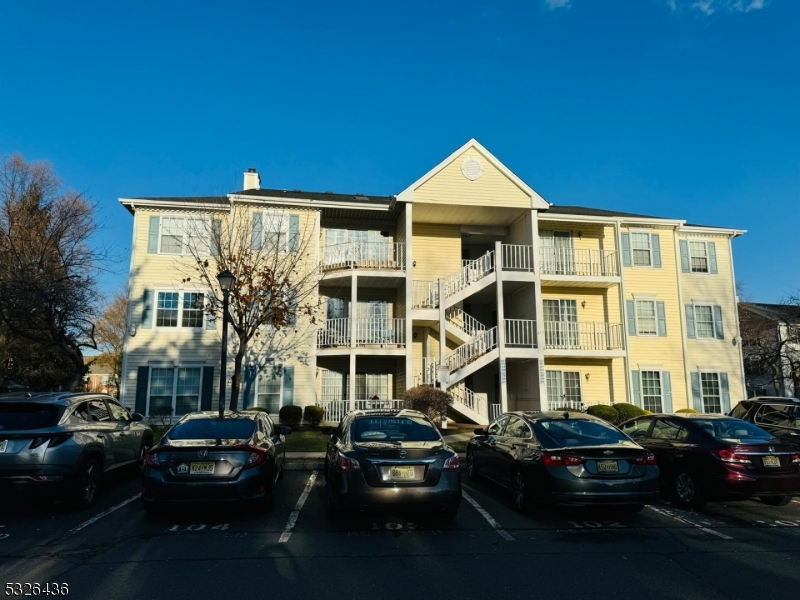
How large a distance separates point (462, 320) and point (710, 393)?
11620mm

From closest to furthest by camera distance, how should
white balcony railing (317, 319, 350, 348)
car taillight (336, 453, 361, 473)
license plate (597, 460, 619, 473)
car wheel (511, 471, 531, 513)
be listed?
car taillight (336, 453, 361, 473), license plate (597, 460, 619, 473), car wheel (511, 471, 531, 513), white balcony railing (317, 319, 350, 348)

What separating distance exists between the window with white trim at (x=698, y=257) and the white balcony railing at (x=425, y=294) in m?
12.3

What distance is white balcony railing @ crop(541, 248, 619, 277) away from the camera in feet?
72.7

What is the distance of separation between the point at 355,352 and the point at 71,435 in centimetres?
1250

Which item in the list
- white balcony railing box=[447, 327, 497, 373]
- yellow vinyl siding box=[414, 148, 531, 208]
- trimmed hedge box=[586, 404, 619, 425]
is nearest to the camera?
trimmed hedge box=[586, 404, 619, 425]

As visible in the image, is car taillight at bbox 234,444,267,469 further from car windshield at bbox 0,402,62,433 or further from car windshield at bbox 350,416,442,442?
car windshield at bbox 0,402,62,433

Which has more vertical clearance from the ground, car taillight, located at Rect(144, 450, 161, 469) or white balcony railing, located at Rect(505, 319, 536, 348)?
white balcony railing, located at Rect(505, 319, 536, 348)

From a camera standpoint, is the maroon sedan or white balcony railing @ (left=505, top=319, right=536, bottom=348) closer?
the maroon sedan

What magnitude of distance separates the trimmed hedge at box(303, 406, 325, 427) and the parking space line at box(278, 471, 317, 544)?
8.75 metres

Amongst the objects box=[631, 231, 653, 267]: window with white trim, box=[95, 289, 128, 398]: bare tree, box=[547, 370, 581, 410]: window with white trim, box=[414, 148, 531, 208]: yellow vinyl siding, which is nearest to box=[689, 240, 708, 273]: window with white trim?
box=[631, 231, 653, 267]: window with white trim

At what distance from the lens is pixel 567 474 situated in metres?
7.10

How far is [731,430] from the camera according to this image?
→ 8586 mm

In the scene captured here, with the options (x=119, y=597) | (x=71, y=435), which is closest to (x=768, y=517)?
(x=119, y=597)

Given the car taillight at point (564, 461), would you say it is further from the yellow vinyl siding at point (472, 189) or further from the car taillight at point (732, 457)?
the yellow vinyl siding at point (472, 189)
